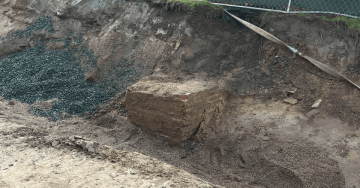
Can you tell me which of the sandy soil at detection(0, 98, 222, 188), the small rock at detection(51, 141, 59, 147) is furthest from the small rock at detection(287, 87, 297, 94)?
the small rock at detection(51, 141, 59, 147)

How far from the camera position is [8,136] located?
12.2 feet

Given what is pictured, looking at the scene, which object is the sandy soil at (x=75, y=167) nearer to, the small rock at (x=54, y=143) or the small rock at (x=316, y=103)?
the small rock at (x=54, y=143)

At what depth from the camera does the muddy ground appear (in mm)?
3861

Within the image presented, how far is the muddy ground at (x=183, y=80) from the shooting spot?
12.7 feet

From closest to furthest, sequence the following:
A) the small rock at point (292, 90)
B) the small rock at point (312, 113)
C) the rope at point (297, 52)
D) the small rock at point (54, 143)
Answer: the small rock at point (54, 143), the small rock at point (312, 113), the rope at point (297, 52), the small rock at point (292, 90)

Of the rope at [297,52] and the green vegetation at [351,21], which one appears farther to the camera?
the green vegetation at [351,21]

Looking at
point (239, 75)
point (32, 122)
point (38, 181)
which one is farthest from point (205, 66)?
point (38, 181)

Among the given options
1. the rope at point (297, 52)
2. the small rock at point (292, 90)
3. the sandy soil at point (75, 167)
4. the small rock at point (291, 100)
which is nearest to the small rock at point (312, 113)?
the small rock at point (291, 100)

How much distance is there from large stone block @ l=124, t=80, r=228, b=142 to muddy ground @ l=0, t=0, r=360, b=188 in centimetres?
20

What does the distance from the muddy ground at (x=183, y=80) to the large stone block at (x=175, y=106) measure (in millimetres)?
202

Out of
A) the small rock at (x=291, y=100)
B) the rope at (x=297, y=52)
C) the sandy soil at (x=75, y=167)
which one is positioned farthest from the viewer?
the small rock at (x=291, y=100)

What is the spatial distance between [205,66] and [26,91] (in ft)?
13.9

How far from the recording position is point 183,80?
5.43 m

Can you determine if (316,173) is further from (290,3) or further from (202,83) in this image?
(290,3)
